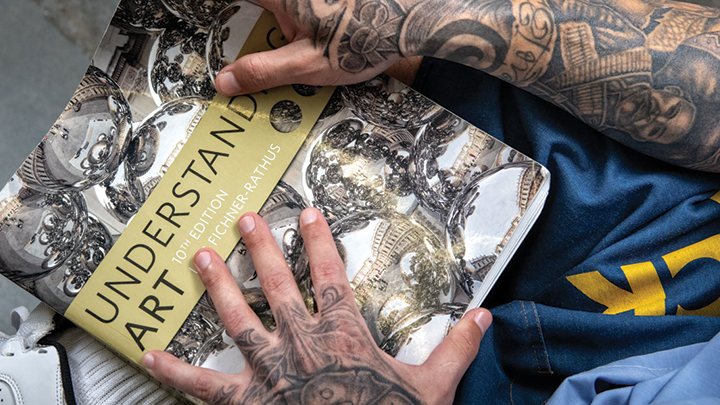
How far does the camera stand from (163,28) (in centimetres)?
56

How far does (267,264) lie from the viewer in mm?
526

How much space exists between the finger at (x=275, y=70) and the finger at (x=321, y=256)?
15 cm

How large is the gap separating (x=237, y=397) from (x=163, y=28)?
1.45 ft

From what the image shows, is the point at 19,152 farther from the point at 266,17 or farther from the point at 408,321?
the point at 408,321

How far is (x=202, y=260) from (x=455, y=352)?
1.01 ft

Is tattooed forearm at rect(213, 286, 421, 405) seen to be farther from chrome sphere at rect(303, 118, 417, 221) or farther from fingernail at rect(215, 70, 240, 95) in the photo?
fingernail at rect(215, 70, 240, 95)

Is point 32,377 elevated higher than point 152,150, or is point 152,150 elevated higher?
point 152,150

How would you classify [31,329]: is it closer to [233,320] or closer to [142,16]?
[233,320]

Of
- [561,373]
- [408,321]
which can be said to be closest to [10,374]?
[408,321]

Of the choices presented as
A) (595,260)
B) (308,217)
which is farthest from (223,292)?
(595,260)

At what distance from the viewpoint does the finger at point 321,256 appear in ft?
1.73

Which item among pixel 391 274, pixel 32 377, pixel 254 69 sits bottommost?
pixel 32 377

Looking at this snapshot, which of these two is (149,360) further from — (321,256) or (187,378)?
(321,256)

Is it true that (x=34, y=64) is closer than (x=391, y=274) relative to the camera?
No
